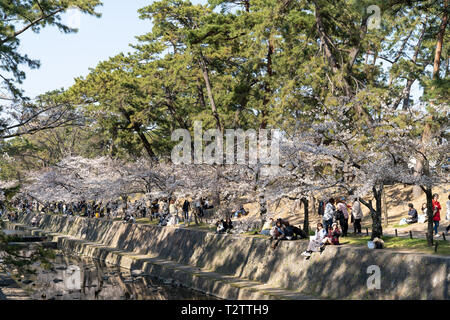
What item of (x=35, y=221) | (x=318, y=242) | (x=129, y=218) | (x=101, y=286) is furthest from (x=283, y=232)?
(x=35, y=221)

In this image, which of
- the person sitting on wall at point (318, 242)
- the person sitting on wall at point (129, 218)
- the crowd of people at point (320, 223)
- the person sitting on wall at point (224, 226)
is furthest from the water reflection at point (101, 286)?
the person sitting on wall at point (129, 218)

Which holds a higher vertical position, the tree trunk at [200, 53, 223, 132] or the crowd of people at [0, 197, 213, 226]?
the tree trunk at [200, 53, 223, 132]

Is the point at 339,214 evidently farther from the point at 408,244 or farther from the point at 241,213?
the point at 241,213

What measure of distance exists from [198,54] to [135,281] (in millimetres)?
12808

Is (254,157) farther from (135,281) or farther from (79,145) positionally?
(79,145)

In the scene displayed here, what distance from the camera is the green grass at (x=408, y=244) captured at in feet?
45.5

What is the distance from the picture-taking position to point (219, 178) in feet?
81.3

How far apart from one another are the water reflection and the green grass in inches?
232

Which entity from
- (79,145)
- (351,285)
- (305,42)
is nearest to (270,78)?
(305,42)

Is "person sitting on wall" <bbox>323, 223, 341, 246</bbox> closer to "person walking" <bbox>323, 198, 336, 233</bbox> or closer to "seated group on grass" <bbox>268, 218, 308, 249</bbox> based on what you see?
"person walking" <bbox>323, 198, 336, 233</bbox>

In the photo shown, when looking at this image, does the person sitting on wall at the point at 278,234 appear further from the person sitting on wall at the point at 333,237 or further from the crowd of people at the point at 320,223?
the person sitting on wall at the point at 333,237

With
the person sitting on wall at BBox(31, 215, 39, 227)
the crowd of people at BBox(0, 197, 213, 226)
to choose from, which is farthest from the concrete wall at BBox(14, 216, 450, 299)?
the person sitting on wall at BBox(31, 215, 39, 227)

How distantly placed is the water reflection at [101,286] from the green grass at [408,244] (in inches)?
232

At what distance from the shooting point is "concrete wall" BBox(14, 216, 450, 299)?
12391 millimetres
